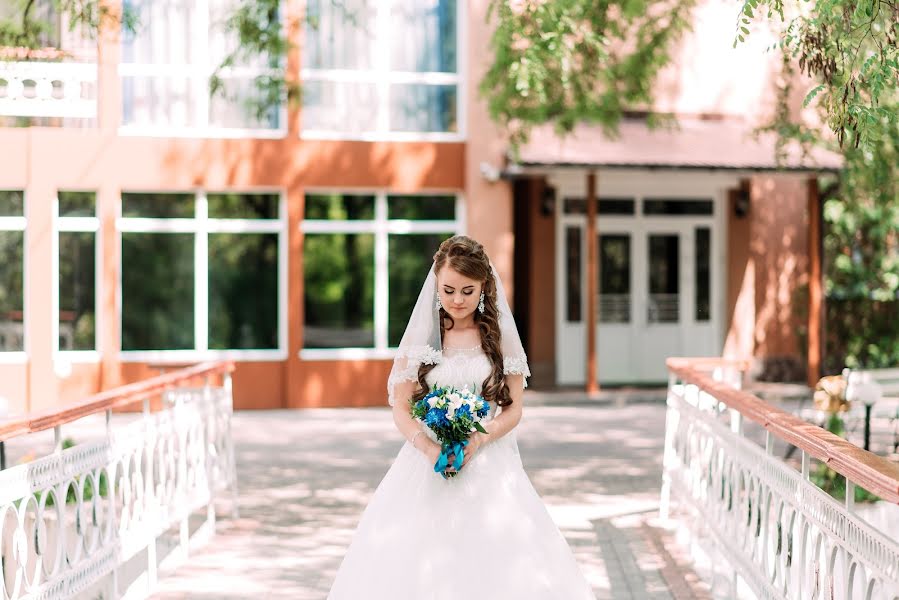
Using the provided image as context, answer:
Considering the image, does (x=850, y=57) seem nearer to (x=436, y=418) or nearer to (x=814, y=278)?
(x=436, y=418)

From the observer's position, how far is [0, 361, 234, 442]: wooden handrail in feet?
16.1

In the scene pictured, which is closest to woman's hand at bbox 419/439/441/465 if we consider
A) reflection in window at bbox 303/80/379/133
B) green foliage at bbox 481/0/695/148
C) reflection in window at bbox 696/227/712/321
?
green foliage at bbox 481/0/695/148

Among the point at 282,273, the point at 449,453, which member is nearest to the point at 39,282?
the point at 282,273

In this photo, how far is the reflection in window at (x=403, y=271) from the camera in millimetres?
17672

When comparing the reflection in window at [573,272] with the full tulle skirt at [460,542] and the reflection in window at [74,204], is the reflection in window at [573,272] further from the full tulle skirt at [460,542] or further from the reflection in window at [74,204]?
the full tulle skirt at [460,542]

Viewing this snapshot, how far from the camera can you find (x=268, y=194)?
17422 mm

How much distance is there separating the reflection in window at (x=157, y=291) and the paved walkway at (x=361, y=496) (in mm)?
1566

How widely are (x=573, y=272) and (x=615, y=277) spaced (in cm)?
69

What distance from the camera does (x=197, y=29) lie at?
17.3 m

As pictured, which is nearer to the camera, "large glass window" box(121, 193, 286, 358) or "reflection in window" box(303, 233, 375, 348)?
"large glass window" box(121, 193, 286, 358)

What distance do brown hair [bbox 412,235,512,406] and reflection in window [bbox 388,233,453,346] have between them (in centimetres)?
1243

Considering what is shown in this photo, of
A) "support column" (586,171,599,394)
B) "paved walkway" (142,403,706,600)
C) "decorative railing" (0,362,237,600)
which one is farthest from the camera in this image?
"support column" (586,171,599,394)

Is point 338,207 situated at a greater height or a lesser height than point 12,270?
greater

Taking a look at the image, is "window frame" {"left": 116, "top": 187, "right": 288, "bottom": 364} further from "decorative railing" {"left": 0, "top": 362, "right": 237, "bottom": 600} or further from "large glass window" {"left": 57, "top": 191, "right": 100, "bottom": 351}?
"decorative railing" {"left": 0, "top": 362, "right": 237, "bottom": 600}
